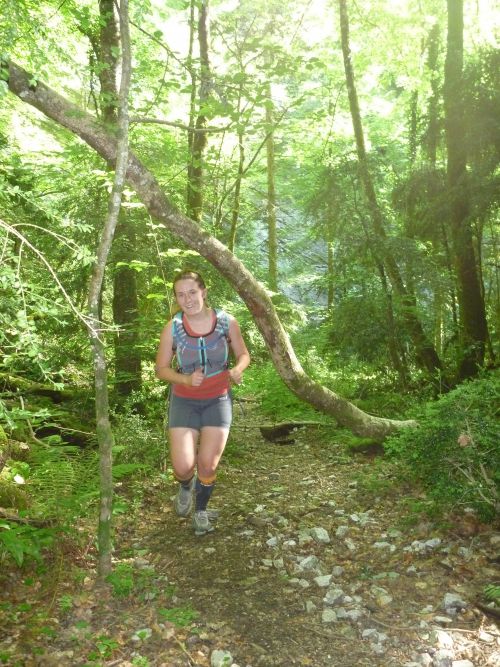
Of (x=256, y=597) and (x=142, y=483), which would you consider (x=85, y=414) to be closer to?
(x=142, y=483)

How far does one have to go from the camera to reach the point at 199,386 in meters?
4.49

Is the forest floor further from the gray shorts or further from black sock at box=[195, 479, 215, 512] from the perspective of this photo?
the gray shorts

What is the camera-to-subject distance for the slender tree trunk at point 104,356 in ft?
11.6

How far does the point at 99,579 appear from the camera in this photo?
3676mm

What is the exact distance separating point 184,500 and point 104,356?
1948 millimetres

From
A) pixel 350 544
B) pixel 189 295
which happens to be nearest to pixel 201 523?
pixel 350 544

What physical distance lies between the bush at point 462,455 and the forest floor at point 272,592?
35 centimetres

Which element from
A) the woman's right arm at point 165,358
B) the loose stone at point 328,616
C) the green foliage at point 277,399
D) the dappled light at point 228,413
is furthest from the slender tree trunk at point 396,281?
the loose stone at point 328,616

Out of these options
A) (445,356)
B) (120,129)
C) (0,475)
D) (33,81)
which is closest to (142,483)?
(0,475)

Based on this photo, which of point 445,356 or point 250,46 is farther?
point 445,356

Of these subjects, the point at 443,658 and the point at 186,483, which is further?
the point at 186,483

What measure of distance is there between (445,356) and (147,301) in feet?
20.0

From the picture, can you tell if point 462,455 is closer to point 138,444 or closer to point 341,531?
point 341,531

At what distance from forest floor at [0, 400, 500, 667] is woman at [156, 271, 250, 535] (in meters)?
0.64
